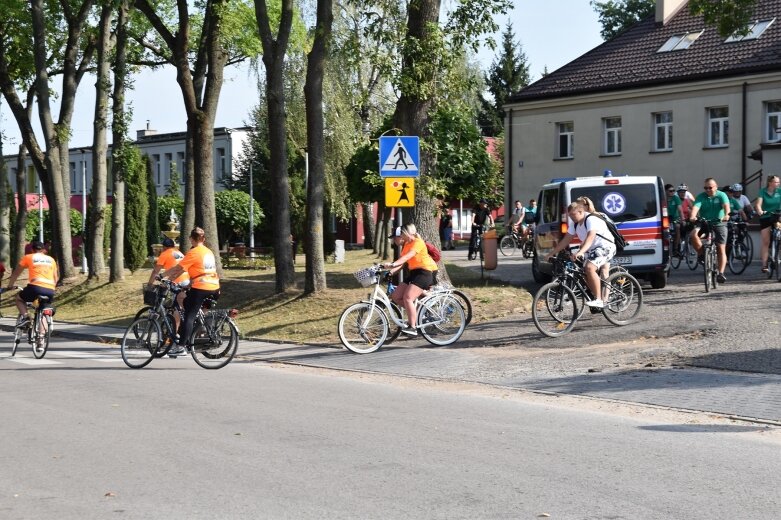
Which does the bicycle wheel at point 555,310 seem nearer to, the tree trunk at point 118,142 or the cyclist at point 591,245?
the cyclist at point 591,245

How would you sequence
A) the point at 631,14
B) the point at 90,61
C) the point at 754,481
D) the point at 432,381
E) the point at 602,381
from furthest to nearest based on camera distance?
1. the point at 631,14
2. the point at 90,61
3. the point at 432,381
4. the point at 602,381
5. the point at 754,481

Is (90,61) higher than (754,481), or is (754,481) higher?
(90,61)

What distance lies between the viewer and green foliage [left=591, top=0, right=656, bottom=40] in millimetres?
70250

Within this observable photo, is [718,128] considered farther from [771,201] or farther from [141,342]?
[141,342]

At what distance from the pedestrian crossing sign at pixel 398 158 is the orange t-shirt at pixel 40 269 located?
5.69m

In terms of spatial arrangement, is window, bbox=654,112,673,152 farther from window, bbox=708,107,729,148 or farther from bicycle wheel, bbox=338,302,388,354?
bicycle wheel, bbox=338,302,388,354

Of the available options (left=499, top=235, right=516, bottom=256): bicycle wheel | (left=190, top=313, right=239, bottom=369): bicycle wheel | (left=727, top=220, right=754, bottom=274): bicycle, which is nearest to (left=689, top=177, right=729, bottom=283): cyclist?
(left=727, top=220, right=754, bottom=274): bicycle

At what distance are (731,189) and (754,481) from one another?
624 inches

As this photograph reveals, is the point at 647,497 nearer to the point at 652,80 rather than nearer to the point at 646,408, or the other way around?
the point at 646,408

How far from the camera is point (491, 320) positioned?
58.7 ft

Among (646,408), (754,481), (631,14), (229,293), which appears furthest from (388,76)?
(631,14)

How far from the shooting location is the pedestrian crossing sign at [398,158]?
54.8 feet

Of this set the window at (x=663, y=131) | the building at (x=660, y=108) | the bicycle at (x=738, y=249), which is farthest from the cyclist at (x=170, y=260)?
the window at (x=663, y=131)

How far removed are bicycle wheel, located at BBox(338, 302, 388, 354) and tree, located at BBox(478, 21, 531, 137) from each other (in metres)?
62.6
